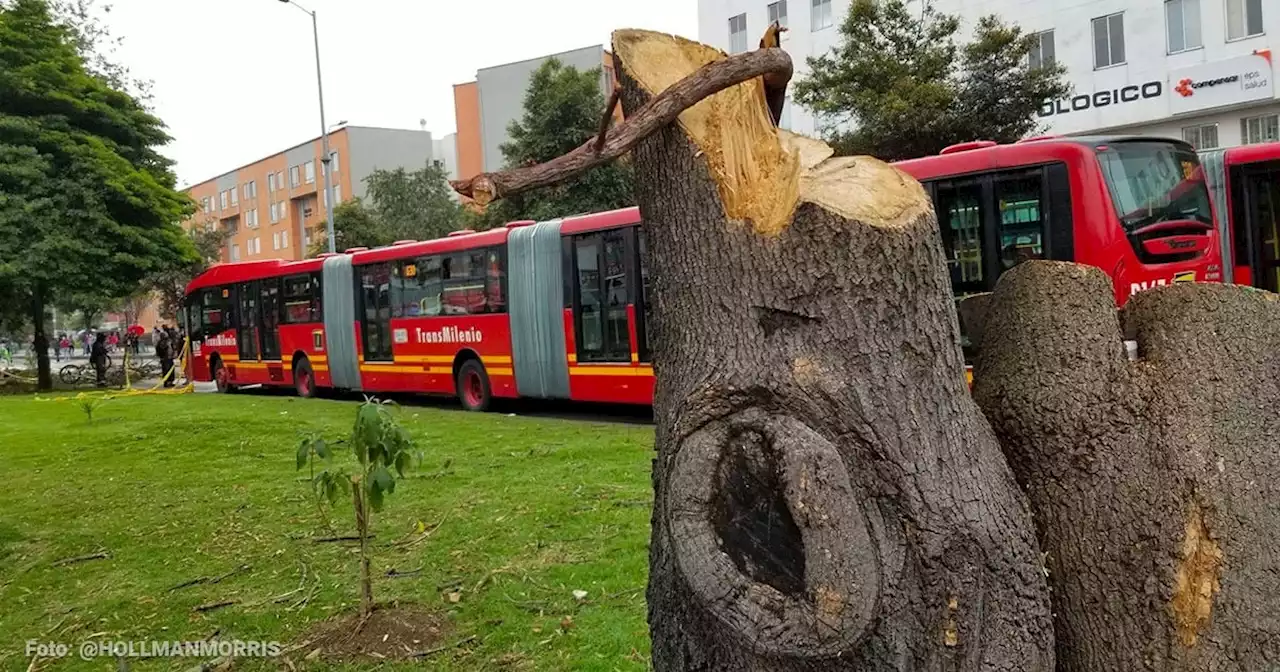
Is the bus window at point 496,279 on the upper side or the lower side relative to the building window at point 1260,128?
lower

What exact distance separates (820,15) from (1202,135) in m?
13.0

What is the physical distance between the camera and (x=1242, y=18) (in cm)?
2441

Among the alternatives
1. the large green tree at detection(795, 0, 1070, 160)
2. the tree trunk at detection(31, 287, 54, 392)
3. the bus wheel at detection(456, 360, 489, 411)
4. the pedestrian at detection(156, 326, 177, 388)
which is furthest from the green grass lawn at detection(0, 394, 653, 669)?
the pedestrian at detection(156, 326, 177, 388)

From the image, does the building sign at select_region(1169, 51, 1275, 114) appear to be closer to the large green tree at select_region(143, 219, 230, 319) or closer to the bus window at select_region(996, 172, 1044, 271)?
the bus window at select_region(996, 172, 1044, 271)

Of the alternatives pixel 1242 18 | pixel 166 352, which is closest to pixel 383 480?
pixel 166 352

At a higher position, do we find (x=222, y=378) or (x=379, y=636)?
(x=222, y=378)

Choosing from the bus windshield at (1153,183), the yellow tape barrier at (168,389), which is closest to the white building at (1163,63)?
the bus windshield at (1153,183)

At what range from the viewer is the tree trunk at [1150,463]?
6.88 feet

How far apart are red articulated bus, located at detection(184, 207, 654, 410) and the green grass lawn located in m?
2.24

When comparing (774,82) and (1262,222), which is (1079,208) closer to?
(1262,222)

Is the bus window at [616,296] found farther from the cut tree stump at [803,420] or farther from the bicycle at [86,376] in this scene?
the bicycle at [86,376]

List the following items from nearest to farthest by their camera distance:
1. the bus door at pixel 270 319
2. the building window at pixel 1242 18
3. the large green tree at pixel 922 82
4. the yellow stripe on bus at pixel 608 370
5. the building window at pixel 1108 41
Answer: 1. the yellow stripe on bus at pixel 608 370
2. the bus door at pixel 270 319
3. the large green tree at pixel 922 82
4. the building window at pixel 1242 18
5. the building window at pixel 1108 41

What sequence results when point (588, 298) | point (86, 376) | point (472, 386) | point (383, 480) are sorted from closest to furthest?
point (383, 480), point (588, 298), point (472, 386), point (86, 376)

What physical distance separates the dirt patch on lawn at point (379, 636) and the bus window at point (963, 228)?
6488 mm
